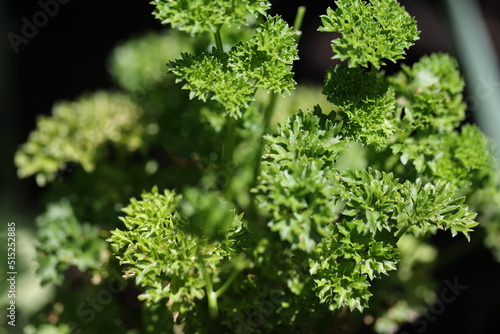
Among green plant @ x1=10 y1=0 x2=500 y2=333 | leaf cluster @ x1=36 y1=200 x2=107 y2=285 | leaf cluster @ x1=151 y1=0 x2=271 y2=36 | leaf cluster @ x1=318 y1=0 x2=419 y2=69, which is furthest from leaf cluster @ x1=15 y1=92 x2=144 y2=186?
leaf cluster @ x1=318 y1=0 x2=419 y2=69

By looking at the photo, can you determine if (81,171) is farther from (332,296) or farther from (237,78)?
(332,296)

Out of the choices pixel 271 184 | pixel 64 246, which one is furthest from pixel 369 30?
pixel 64 246

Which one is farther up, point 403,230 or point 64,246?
point 403,230

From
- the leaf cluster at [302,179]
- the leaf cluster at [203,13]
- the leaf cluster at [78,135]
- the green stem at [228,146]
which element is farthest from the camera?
the leaf cluster at [78,135]

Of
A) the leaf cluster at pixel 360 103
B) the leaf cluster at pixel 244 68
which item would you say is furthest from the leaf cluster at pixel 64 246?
the leaf cluster at pixel 360 103

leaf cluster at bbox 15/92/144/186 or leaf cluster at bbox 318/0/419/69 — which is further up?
leaf cluster at bbox 318/0/419/69

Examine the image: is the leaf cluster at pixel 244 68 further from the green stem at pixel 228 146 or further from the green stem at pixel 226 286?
the green stem at pixel 226 286

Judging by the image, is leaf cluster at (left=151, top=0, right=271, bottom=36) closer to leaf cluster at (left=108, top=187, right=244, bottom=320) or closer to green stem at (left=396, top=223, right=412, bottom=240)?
leaf cluster at (left=108, top=187, right=244, bottom=320)

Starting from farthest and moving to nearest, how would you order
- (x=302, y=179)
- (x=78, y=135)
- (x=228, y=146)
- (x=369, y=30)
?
(x=78, y=135), (x=228, y=146), (x=369, y=30), (x=302, y=179)

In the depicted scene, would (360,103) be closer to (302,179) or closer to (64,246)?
(302,179)
